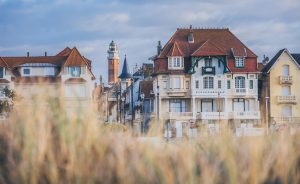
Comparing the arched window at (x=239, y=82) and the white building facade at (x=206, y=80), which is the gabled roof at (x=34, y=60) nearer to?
the white building facade at (x=206, y=80)

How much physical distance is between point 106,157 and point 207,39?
60.9m

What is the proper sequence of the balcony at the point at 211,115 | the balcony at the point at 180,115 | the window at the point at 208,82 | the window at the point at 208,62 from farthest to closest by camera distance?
the window at the point at 208,82, the window at the point at 208,62, the balcony at the point at 180,115, the balcony at the point at 211,115

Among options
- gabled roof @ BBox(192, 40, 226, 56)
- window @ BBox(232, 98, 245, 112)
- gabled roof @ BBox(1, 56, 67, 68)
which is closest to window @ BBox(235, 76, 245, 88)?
window @ BBox(232, 98, 245, 112)

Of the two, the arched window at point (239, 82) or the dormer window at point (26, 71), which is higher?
the dormer window at point (26, 71)

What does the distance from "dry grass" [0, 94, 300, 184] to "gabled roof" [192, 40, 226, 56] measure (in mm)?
56245

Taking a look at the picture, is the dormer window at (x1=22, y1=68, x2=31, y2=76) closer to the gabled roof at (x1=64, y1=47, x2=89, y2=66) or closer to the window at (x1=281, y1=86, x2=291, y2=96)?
the gabled roof at (x1=64, y1=47, x2=89, y2=66)

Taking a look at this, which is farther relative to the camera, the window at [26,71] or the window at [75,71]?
the window at [75,71]

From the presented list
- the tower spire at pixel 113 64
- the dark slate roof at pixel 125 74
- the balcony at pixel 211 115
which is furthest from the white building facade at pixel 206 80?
the tower spire at pixel 113 64

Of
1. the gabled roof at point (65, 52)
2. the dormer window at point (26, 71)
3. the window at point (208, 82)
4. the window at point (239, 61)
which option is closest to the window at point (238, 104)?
the window at point (208, 82)

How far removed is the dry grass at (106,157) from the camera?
947 centimetres

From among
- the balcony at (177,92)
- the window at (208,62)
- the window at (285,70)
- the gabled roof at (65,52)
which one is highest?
the gabled roof at (65,52)

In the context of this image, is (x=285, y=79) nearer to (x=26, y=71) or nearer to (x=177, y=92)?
(x=177, y=92)

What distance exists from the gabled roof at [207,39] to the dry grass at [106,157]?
5752 cm

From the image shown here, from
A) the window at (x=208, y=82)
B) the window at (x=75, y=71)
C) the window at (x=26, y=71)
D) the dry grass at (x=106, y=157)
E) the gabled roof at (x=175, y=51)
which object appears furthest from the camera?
the window at (x=75, y=71)
